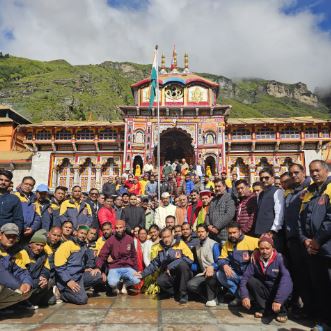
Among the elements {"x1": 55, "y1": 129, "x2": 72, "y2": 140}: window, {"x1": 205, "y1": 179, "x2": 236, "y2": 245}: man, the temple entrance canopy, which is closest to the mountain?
{"x1": 55, "y1": 129, "x2": 72, "y2": 140}: window

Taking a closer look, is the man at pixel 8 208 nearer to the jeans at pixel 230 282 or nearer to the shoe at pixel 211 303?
the shoe at pixel 211 303

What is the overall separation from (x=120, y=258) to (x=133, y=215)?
1733mm

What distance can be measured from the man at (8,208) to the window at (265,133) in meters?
19.8

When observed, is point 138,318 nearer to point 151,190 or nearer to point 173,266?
point 173,266

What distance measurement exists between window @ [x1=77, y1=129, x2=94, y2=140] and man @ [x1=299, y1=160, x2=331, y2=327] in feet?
Result: 67.3

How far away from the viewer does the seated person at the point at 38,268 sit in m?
4.49

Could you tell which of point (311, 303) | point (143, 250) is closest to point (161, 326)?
point (311, 303)

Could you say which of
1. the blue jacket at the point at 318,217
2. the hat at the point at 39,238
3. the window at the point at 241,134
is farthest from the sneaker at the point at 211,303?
the window at the point at 241,134

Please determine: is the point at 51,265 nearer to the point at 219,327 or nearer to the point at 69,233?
the point at 69,233

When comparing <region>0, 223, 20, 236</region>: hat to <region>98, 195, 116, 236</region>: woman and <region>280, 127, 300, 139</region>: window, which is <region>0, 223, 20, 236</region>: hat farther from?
<region>280, 127, 300, 139</region>: window

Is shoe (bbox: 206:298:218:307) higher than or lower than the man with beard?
lower

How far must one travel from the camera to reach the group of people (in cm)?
399

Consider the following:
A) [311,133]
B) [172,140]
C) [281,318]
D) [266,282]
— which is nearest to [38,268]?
[266,282]

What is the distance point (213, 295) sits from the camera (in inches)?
187
